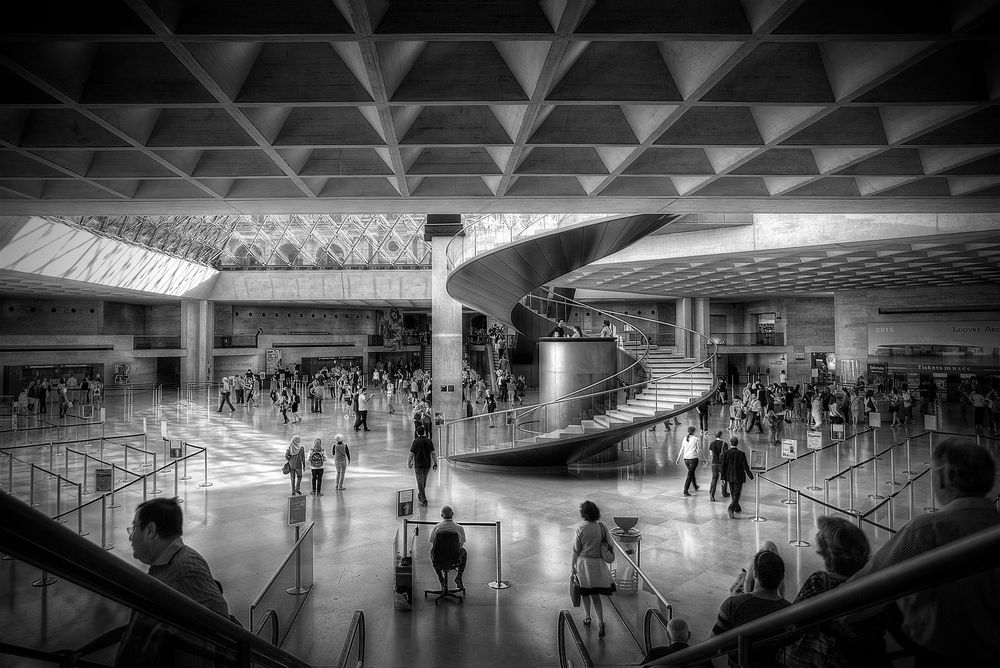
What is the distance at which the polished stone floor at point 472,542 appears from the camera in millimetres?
4895

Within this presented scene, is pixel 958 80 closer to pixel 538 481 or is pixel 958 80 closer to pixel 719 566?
pixel 719 566

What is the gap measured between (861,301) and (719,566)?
28289mm

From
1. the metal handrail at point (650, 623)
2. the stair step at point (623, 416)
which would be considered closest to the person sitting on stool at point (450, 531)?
the metal handrail at point (650, 623)

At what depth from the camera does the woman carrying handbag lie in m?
5.13

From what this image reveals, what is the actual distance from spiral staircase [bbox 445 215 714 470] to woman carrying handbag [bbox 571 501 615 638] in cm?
599

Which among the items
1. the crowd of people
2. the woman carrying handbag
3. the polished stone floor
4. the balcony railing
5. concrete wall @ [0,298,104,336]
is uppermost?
concrete wall @ [0,298,104,336]

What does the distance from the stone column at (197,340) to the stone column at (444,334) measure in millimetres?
19293

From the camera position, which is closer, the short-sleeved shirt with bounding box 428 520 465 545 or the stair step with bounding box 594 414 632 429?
the short-sleeved shirt with bounding box 428 520 465 545

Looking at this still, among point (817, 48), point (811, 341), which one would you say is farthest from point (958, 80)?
point (811, 341)

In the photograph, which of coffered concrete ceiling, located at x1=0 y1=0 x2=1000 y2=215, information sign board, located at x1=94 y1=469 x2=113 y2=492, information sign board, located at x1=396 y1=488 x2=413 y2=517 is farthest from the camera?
information sign board, located at x1=94 y1=469 x2=113 y2=492

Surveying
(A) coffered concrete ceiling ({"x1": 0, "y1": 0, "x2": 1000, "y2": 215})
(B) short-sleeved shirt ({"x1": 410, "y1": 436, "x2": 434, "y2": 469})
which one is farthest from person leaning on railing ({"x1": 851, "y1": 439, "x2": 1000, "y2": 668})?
(B) short-sleeved shirt ({"x1": 410, "y1": 436, "x2": 434, "y2": 469})

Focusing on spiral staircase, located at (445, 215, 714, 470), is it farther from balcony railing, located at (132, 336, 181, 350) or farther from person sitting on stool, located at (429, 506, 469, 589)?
balcony railing, located at (132, 336, 181, 350)

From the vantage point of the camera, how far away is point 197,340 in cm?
3384

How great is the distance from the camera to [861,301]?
28797mm
